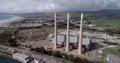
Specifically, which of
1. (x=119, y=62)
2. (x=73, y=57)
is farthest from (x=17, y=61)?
(x=119, y=62)

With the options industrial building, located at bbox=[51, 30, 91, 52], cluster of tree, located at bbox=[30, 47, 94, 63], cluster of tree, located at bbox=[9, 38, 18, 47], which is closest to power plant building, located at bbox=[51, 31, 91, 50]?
industrial building, located at bbox=[51, 30, 91, 52]

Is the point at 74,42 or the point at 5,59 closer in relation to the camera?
the point at 5,59

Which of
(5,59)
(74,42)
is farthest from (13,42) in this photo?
(74,42)

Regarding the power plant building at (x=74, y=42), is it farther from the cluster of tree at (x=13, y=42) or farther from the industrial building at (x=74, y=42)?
the cluster of tree at (x=13, y=42)

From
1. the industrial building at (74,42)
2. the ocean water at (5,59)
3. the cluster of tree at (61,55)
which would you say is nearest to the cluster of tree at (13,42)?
the cluster of tree at (61,55)

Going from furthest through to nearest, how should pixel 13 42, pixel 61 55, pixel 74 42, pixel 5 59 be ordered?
pixel 13 42 → pixel 74 42 → pixel 61 55 → pixel 5 59

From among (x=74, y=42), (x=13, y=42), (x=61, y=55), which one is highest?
(x=74, y=42)

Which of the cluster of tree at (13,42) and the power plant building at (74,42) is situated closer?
the power plant building at (74,42)

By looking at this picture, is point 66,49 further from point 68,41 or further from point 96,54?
A: point 96,54

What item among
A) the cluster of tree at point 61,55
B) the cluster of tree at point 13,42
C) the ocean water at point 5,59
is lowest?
the ocean water at point 5,59

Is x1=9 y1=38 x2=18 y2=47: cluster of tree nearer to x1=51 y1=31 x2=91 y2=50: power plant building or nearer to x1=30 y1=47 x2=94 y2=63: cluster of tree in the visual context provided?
x1=30 y1=47 x2=94 y2=63: cluster of tree

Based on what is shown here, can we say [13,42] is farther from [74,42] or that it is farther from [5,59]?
[74,42]
